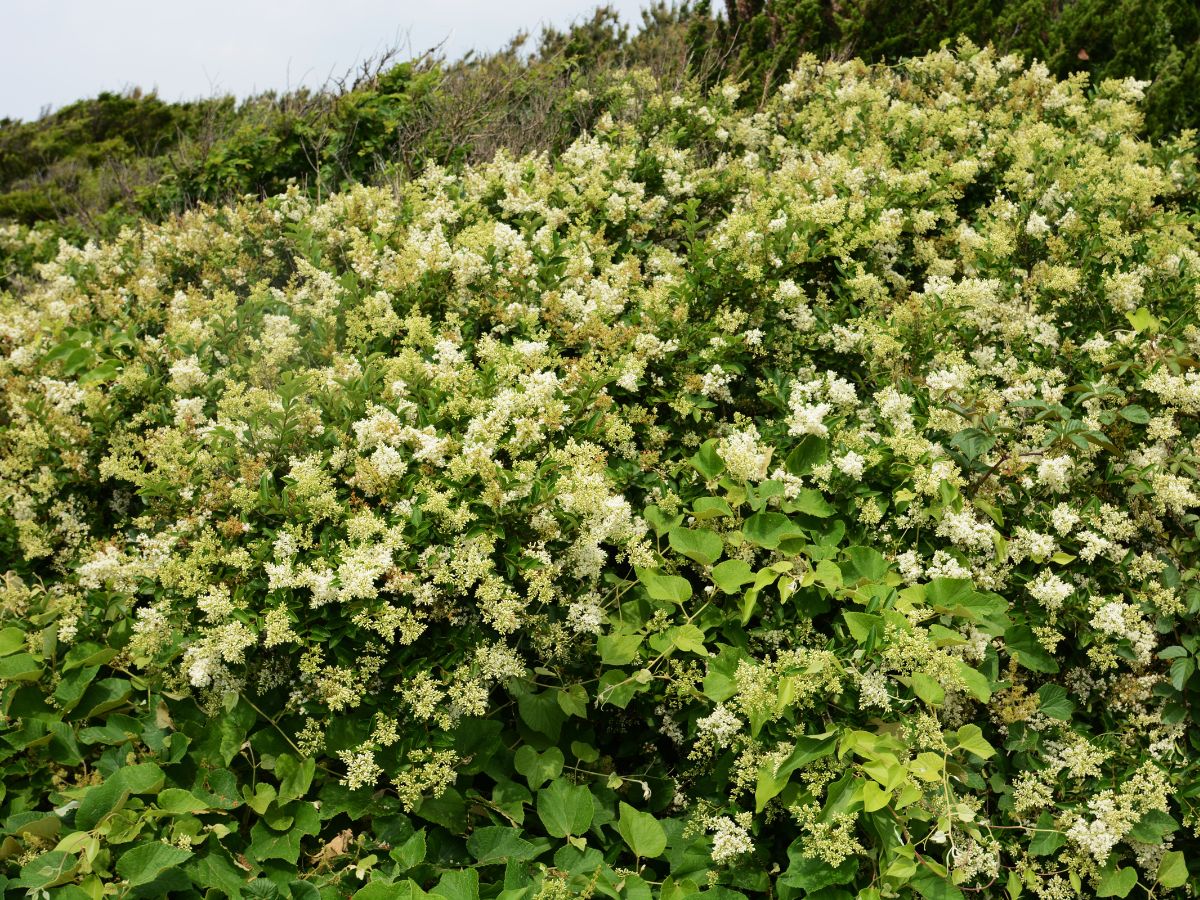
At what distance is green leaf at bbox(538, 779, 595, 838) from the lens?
2.51 meters

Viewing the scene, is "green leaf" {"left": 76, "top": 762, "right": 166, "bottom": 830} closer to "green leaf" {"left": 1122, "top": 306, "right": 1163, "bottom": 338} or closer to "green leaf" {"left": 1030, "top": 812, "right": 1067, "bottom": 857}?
"green leaf" {"left": 1030, "top": 812, "right": 1067, "bottom": 857}

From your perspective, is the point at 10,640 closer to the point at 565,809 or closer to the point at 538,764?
the point at 538,764

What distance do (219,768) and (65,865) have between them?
16.2 inches

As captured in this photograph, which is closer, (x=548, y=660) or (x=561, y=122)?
(x=548, y=660)

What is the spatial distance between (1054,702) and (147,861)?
263cm

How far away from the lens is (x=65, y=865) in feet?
7.48

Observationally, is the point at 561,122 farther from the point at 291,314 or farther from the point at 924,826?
the point at 924,826

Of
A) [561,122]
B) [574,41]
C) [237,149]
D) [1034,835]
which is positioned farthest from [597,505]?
[574,41]

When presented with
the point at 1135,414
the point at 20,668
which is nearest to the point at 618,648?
the point at 20,668

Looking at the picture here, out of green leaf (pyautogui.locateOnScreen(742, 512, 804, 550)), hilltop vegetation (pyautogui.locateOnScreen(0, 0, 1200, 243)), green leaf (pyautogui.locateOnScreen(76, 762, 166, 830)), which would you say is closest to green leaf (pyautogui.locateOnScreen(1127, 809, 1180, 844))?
green leaf (pyautogui.locateOnScreen(742, 512, 804, 550))

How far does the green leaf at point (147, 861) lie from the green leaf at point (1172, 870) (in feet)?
9.14

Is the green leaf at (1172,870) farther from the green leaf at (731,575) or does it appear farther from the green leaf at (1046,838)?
the green leaf at (731,575)

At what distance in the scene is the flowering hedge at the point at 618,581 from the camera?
8.04ft

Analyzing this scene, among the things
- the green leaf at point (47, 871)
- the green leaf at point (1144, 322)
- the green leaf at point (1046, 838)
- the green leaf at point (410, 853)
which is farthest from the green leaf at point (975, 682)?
the green leaf at point (47, 871)
